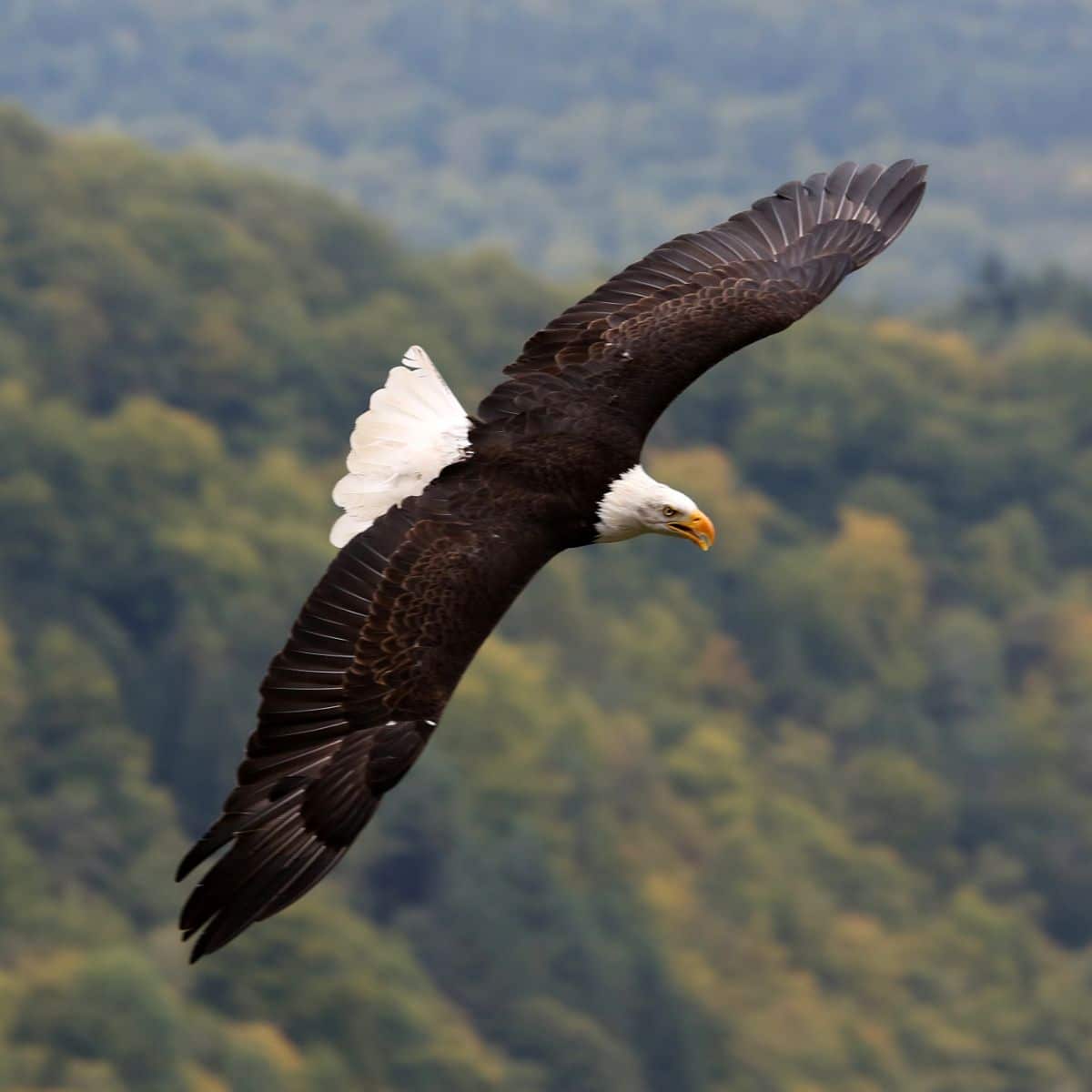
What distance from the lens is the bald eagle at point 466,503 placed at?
40.6 ft

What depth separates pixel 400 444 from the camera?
14.1 meters

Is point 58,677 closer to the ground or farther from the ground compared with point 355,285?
closer to the ground

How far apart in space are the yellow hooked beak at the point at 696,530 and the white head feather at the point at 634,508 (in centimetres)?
16

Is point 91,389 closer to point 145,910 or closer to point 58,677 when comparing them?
point 58,677

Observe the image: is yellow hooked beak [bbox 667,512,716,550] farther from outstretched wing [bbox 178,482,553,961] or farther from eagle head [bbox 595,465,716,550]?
outstretched wing [bbox 178,482,553,961]

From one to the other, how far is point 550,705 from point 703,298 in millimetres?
69913

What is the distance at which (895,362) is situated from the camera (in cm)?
12100

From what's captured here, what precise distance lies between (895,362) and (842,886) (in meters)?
38.1

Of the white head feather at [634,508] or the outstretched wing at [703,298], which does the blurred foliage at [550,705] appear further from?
the white head feather at [634,508]

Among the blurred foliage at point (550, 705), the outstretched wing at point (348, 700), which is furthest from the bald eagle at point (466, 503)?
the blurred foliage at point (550, 705)

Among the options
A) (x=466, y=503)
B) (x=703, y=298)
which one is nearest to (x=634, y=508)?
(x=466, y=503)

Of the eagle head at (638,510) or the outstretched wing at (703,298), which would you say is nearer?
the eagle head at (638,510)

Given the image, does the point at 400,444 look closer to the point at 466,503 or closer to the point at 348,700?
the point at 466,503

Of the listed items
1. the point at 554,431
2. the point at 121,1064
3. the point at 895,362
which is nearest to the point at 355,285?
the point at 895,362
